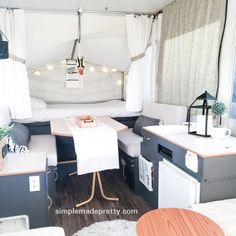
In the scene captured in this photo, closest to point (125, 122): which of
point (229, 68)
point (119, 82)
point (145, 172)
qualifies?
point (119, 82)

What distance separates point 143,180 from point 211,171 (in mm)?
1094

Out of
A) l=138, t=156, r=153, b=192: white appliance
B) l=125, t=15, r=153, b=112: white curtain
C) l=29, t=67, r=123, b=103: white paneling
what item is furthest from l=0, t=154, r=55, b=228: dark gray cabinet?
l=29, t=67, r=123, b=103: white paneling

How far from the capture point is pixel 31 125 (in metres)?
3.43

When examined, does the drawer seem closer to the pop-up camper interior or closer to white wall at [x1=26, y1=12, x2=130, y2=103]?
the pop-up camper interior

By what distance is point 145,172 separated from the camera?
2443mm

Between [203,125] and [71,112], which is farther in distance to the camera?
[71,112]

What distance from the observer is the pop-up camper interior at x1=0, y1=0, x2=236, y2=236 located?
1593 millimetres

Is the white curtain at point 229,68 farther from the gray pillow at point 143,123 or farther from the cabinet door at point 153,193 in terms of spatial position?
the gray pillow at point 143,123

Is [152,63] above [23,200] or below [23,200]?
above

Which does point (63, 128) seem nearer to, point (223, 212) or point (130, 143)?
point (130, 143)

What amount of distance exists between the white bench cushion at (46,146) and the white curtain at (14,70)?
0.34m

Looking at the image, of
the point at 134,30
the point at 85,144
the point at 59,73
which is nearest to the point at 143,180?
the point at 85,144

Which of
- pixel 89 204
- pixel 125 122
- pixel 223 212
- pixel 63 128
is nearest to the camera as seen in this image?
pixel 223 212

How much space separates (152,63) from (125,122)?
1.00 metres
